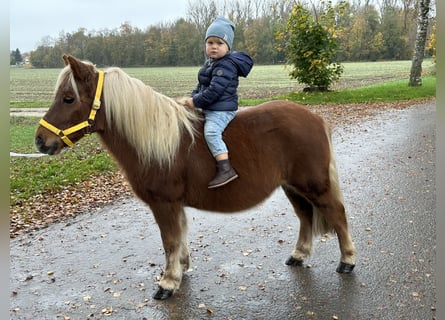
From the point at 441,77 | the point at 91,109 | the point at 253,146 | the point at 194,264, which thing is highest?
the point at 441,77

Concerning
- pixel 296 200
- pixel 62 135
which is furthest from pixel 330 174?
pixel 62 135

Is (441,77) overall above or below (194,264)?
above

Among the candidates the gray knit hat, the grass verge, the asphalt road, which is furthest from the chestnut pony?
the grass verge

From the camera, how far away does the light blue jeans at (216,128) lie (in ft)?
12.1

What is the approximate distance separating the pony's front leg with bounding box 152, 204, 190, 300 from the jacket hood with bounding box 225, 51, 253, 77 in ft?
4.72

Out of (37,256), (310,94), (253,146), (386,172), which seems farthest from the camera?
(310,94)

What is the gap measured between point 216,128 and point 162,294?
5.46 feet

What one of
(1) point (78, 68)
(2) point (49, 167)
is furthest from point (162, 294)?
(2) point (49, 167)

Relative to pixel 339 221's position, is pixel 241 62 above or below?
above

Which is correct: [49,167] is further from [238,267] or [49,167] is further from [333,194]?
[333,194]

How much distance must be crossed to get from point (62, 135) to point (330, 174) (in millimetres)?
2574

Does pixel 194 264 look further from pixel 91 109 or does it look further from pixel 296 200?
pixel 91 109

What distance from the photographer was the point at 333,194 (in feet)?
13.4

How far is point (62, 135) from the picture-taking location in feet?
11.2
